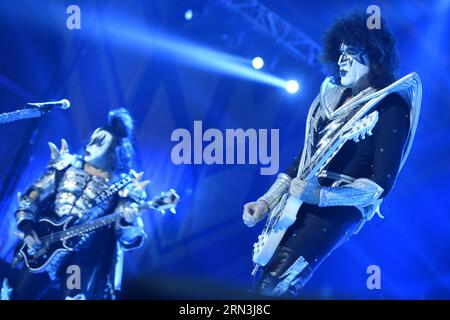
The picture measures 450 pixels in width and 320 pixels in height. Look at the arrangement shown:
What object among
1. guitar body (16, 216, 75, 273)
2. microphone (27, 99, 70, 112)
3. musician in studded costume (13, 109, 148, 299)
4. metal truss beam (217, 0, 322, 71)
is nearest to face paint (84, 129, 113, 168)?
musician in studded costume (13, 109, 148, 299)

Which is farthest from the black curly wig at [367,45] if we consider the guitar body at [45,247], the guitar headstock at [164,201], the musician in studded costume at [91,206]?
the guitar body at [45,247]

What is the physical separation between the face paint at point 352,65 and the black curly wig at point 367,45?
0.03 metres

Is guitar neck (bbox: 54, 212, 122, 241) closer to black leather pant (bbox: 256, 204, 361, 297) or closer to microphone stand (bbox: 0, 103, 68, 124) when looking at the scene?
microphone stand (bbox: 0, 103, 68, 124)

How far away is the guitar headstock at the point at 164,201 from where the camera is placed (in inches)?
139

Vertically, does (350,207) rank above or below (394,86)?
below

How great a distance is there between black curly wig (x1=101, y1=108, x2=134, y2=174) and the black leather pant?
1052 millimetres

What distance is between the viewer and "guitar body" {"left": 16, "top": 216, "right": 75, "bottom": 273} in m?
3.45

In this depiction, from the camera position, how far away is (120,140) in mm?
3656

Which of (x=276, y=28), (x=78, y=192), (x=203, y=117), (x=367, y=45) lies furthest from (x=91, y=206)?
(x=367, y=45)
